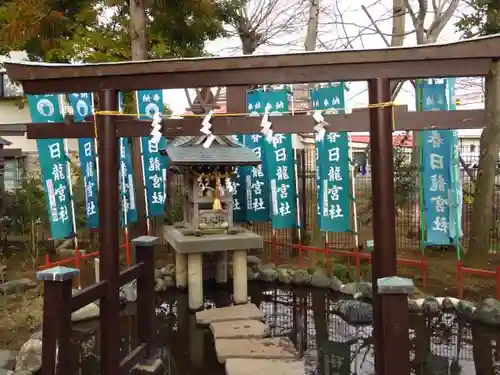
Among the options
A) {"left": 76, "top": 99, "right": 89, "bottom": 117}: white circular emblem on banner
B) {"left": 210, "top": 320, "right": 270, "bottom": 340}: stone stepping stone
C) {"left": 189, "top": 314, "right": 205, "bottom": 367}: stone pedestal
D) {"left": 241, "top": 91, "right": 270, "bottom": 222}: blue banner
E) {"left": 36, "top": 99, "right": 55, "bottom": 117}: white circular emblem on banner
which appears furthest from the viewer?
{"left": 241, "top": 91, "right": 270, "bottom": 222}: blue banner

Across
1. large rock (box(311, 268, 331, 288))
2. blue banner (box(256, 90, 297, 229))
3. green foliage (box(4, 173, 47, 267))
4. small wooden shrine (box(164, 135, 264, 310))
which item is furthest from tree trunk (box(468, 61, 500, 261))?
green foliage (box(4, 173, 47, 267))

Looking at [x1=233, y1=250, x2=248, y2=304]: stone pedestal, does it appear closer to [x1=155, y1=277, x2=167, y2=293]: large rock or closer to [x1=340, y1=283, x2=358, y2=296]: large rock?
[x1=155, y1=277, x2=167, y2=293]: large rock

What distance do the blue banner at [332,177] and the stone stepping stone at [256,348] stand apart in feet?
11.7

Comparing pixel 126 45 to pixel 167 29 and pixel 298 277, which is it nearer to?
pixel 167 29

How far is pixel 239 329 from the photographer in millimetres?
7660

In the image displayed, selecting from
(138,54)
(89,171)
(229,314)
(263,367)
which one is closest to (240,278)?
(229,314)

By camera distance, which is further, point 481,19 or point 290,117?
point 481,19

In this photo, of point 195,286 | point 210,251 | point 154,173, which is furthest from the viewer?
point 154,173

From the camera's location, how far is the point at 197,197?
977 centimetres

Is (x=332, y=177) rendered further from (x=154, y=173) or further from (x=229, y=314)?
(x=154, y=173)

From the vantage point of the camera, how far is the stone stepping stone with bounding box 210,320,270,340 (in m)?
7.39

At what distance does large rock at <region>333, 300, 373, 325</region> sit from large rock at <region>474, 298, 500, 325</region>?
179 cm

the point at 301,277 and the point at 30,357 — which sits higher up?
the point at 30,357

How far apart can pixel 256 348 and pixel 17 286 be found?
19.2ft
